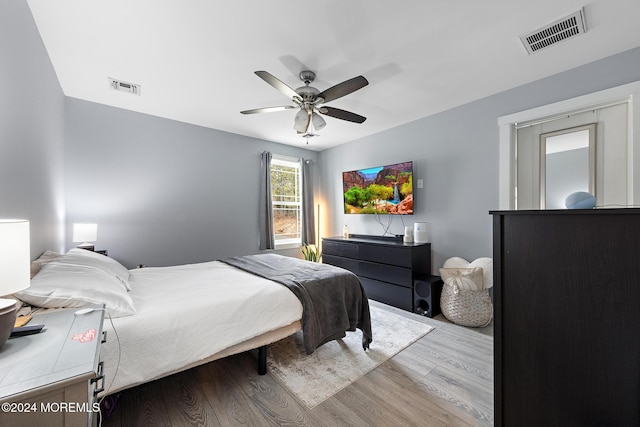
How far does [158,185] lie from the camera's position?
3457 millimetres

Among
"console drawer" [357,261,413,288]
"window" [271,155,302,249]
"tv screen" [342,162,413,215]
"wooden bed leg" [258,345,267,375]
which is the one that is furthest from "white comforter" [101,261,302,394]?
"window" [271,155,302,249]

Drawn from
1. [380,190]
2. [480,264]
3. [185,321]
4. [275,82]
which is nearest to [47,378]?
[185,321]

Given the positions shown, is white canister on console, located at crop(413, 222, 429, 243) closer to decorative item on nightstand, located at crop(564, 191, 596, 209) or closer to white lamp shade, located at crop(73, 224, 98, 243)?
decorative item on nightstand, located at crop(564, 191, 596, 209)

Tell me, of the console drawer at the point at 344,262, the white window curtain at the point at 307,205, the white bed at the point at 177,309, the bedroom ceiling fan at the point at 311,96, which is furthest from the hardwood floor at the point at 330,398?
the white window curtain at the point at 307,205

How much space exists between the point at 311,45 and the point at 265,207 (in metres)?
2.82

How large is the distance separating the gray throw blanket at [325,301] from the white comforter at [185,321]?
0.33 ft

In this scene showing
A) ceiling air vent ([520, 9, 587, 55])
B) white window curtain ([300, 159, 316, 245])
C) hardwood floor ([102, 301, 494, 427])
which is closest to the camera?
hardwood floor ([102, 301, 494, 427])

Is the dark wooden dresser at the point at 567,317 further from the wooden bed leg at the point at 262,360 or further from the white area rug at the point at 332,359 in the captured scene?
the wooden bed leg at the point at 262,360

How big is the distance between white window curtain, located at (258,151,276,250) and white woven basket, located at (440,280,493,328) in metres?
2.86

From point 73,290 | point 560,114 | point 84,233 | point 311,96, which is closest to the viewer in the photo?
point 73,290

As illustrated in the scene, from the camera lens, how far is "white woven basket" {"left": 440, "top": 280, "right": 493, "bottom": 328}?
2.70 metres

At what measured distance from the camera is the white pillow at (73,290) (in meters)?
1.26

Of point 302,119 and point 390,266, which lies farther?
point 390,266

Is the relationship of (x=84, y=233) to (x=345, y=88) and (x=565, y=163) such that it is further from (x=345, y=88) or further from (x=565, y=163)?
(x=565, y=163)
